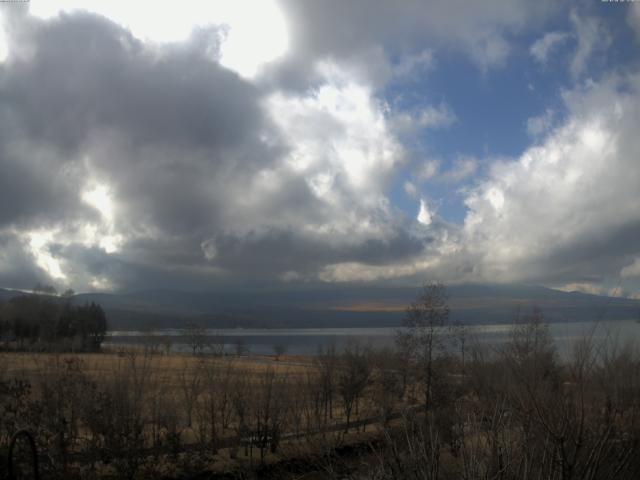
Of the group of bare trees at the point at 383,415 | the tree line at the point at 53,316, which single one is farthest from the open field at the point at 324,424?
the tree line at the point at 53,316

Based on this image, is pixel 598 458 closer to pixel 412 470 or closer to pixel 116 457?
pixel 412 470

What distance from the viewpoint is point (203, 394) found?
100 feet

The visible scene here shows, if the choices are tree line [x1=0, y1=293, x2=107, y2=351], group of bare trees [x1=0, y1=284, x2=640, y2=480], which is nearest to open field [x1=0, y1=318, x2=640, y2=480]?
group of bare trees [x1=0, y1=284, x2=640, y2=480]

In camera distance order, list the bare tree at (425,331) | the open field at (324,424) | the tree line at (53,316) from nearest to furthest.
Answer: the open field at (324,424) < the bare tree at (425,331) < the tree line at (53,316)

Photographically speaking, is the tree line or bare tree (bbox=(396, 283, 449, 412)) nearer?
bare tree (bbox=(396, 283, 449, 412))

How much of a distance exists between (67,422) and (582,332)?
686 inches

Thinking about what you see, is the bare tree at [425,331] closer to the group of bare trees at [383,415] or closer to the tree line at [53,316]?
the group of bare trees at [383,415]

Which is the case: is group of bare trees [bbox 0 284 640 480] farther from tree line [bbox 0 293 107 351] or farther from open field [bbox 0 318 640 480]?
tree line [bbox 0 293 107 351]

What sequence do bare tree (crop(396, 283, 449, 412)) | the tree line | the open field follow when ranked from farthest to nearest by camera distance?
the tree line < bare tree (crop(396, 283, 449, 412)) < the open field

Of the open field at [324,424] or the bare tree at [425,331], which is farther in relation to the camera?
the bare tree at [425,331]

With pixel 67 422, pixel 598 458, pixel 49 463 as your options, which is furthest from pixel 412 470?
pixel 67 422

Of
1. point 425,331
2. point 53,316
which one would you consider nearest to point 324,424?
point 425,331

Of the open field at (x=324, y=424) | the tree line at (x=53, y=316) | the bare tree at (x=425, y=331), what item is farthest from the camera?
the tree line at (x=53, y=316)

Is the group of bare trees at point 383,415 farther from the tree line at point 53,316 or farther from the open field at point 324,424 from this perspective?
the tree line at point 53,316
